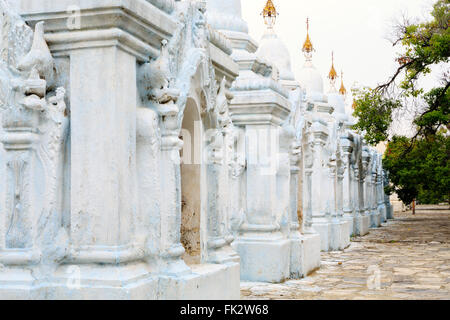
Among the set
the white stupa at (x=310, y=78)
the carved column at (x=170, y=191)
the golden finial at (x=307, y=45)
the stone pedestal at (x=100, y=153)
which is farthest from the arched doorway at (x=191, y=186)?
the golden finial at (x=307, y=45)

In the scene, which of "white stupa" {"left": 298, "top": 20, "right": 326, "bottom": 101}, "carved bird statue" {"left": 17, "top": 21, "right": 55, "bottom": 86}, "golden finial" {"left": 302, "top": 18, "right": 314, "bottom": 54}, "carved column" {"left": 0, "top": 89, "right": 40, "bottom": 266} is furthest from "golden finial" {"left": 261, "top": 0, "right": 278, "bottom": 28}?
"carved column" {"left": 0, "top": 89, "right": 40, "bottom": 266}

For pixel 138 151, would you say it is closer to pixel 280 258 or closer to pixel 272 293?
pixel 272 293

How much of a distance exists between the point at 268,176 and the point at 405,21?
8236mm

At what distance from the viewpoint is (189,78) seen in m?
5.33

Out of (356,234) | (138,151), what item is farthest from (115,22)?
(356,234)

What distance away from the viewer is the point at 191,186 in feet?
19.4

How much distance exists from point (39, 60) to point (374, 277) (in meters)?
6.51

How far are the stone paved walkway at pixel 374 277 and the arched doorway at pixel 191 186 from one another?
5.62 ft

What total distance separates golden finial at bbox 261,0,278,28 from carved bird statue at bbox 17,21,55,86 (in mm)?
7662

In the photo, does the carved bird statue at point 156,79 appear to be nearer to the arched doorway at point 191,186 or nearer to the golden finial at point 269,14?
the arched doorway at point 191,186

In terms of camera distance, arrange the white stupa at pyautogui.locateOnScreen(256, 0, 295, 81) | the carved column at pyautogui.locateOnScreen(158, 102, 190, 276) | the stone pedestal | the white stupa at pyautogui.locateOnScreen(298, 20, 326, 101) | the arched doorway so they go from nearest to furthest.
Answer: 1. the stone pedestal
2. the carved column at pyautogui.locateOnScreen(158, 102, 190, 276)
3. the arched doorway
4. the white stupa at pyautogui.locateOnScreen(256, 0, 295, 81)
5. the white stupa at pyautogui.locateOnScreen(298, 20, 326, 101)

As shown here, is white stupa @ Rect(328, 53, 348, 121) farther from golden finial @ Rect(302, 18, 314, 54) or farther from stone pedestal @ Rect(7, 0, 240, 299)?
stone pedestal @ Rect(7, 0, 240, 299)

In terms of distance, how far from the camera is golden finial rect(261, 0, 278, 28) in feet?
38.3

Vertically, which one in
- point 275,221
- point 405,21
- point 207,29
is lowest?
point 275,221
